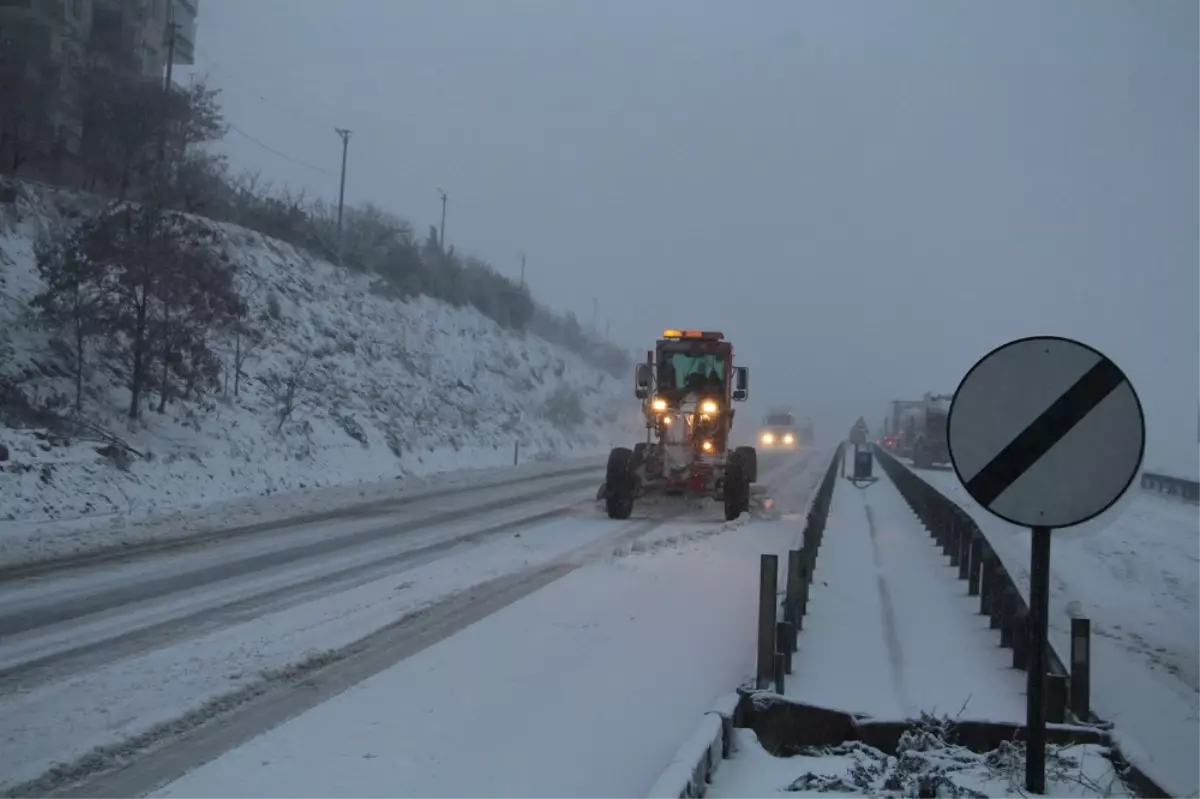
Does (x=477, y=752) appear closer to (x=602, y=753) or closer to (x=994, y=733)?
(x=602, y=753)

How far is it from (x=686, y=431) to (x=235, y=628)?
42.7ft

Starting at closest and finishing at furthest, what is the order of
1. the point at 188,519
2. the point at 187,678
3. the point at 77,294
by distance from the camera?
the point at 187,678 → the point at 188,519 → the point at 77,294

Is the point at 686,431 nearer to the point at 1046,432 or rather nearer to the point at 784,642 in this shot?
the point at 784,642

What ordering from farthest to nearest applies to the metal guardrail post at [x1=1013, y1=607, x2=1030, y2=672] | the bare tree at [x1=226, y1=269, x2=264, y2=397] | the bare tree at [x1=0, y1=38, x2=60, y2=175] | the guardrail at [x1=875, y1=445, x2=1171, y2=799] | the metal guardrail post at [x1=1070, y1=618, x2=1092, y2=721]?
the bare tree at [x1=226, y1=269, x2=264, y2=397] < the bare tree at [x1=0, y1=38, x2=60, y2=175] < the metal guardrail post at [x1=1013, y1=607, x2=1030, y2=672] < the metal guardrail post at [x1=1070, y1=618, x2=1092, y2=721] < the guardrail at [x1=875, y1=445, x2=1171, y2=799]

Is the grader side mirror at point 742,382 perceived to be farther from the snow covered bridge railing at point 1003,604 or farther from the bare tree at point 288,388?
the bare tree at point 288,388

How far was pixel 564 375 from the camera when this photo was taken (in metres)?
61.5

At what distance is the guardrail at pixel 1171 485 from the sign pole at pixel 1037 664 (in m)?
34.0

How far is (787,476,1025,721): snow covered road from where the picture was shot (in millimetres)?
7832

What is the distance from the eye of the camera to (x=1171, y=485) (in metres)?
38.9

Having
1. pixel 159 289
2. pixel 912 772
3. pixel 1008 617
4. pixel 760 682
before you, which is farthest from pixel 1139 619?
A: pixel 159 289

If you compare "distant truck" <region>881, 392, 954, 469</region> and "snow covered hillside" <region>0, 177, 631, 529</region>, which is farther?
"distant truck" <region>881, 392, 954, 469</region>

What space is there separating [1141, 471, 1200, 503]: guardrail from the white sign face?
34168 mm

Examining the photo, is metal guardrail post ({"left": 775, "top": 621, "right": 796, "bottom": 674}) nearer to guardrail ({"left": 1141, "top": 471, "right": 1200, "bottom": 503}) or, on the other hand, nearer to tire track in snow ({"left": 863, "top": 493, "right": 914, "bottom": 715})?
tire track in snow ({"left": 863, "top": 493, "right": 914, "bottom": 715})

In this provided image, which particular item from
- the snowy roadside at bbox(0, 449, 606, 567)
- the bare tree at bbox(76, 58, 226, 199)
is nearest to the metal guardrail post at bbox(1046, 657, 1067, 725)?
the snowy roadside at bbox(0, 449, 606, 567)
